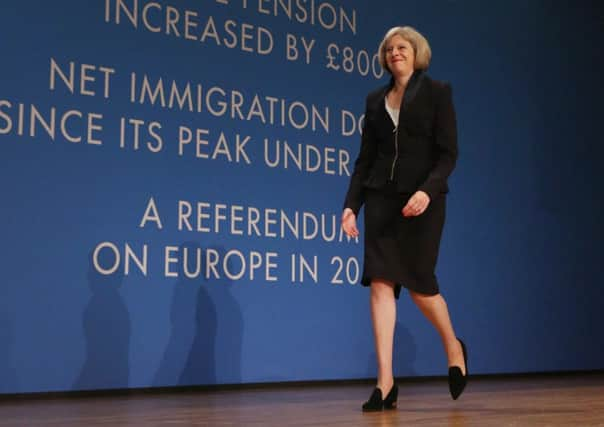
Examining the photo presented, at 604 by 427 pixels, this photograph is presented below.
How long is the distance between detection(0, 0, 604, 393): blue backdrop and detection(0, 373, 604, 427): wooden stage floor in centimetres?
29

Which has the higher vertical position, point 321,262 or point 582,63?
point 582,63

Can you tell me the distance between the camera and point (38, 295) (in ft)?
10.5

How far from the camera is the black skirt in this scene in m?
2.57

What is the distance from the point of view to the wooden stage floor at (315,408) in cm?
210

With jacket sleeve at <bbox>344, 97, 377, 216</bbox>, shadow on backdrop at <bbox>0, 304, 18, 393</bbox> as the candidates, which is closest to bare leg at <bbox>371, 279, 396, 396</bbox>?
jacket sleeve at <bbox>344, 97, 377, 216</bbox>

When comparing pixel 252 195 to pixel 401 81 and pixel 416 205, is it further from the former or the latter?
pixel 416 205

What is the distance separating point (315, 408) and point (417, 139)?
89 cm

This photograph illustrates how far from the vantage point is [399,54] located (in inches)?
103

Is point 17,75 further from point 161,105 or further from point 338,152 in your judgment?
point 338,152

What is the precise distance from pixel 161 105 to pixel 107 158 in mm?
352

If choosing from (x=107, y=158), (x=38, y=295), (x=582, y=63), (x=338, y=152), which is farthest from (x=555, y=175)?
(x=38, y=295)

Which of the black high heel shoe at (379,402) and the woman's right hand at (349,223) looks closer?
the black high heel shoe at (379,402)

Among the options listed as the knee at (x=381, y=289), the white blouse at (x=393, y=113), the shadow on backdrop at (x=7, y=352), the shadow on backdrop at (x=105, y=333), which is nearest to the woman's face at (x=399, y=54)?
the white blouse at (x=393, y=113)

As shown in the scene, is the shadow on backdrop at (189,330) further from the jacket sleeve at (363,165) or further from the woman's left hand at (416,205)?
the woman's left hand at (416,205)
